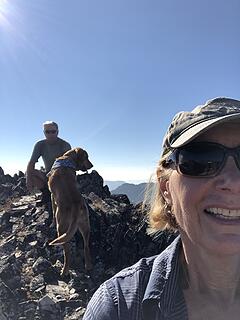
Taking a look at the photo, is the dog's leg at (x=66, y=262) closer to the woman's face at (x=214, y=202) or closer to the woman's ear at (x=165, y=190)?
the woman's ear at (x=165, y=190)

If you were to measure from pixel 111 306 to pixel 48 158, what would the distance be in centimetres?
827

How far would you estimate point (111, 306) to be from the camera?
1706mm

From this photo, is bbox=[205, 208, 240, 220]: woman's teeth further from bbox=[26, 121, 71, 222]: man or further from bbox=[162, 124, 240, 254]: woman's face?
bbox=[26, 121, 71, 222]: man

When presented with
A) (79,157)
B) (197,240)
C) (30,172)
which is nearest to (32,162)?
(30,172)

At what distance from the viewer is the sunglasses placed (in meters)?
1.79

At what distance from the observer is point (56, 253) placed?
331 inches

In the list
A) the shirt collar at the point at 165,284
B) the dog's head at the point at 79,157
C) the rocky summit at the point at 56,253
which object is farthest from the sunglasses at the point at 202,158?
the dog's head at the point at 79,157

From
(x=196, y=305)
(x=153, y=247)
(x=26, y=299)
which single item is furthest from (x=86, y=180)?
(x=196, y=305)

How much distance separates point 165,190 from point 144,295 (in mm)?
549

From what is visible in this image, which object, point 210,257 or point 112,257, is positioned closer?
point 210,257

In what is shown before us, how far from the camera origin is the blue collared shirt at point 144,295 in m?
1.69

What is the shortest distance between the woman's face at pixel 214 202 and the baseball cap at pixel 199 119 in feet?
0.23

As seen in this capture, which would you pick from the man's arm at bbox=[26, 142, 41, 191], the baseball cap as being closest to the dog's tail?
the man's arm at bbox=[26, 142, 41, 191]

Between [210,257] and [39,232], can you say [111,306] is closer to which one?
[210,257]
